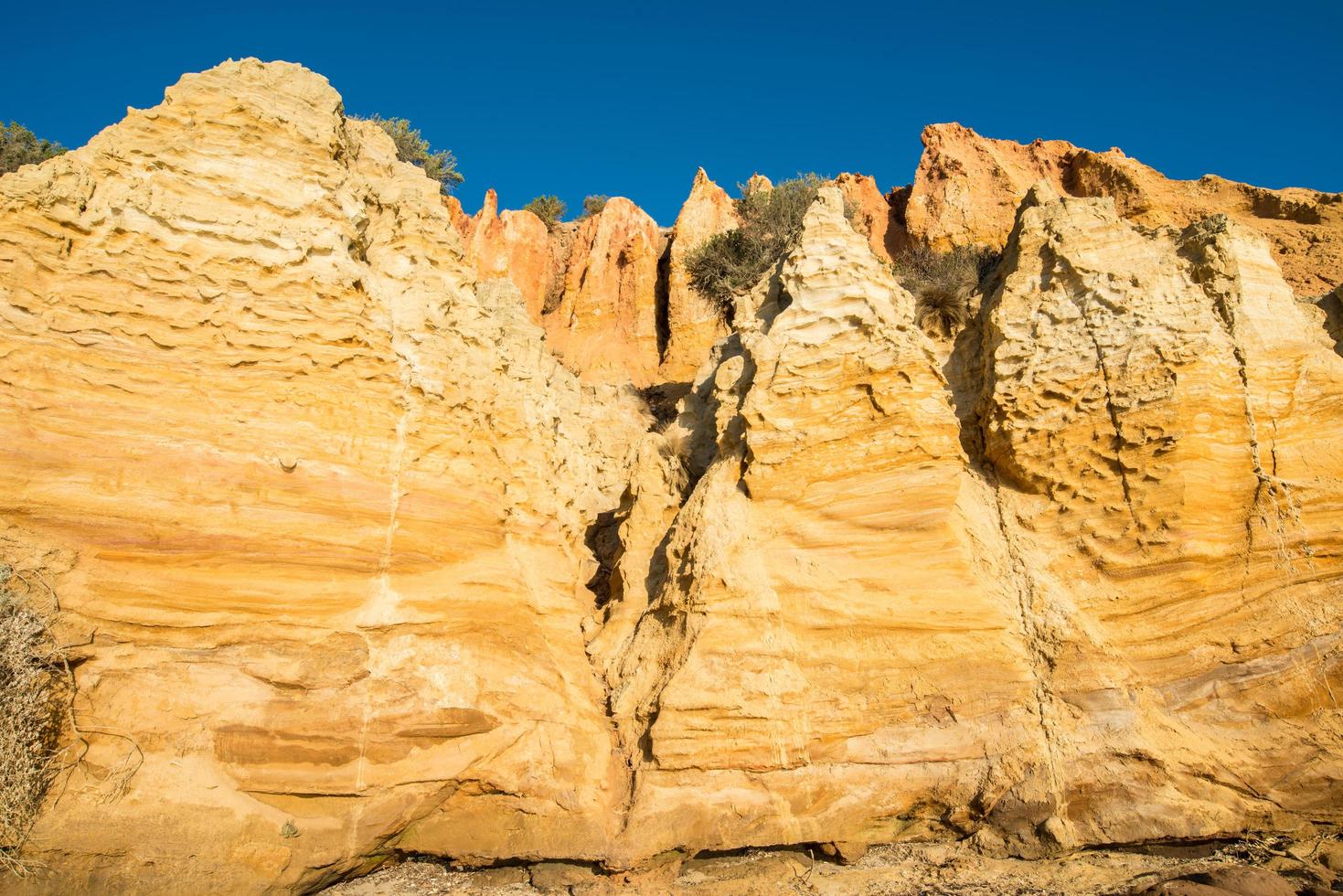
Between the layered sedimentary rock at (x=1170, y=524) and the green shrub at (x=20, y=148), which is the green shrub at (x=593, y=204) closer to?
the green shrub at (x=20, y=148)

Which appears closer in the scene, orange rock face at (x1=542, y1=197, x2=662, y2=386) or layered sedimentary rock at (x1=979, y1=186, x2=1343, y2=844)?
layered sedimentary rock at (x1=979, y1=186, x2=1343, y2=844)

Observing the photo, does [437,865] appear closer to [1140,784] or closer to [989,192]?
[1140,784]

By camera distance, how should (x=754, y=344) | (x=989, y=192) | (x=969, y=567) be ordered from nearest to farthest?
(x=969, y=567) → (x=754, y=344) → (x=989, y=192)

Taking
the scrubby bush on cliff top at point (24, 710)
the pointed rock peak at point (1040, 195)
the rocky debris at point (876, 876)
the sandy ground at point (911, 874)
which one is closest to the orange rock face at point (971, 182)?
Answer: the pointed rock peak at point (1040, 195)

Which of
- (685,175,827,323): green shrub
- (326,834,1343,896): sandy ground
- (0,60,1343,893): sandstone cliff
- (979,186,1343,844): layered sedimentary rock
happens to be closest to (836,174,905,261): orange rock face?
(685,175,827,323): green shrub

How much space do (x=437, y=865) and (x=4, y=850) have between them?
10.1ft

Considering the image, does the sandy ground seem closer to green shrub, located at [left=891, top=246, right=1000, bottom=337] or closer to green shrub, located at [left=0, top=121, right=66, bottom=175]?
green shrub, located at [left=891, top=246, right=1000, bottom=337]

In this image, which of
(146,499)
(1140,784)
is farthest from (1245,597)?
(146,499)

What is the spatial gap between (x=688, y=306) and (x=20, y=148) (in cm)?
1563

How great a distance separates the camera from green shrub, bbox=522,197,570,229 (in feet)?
90.8

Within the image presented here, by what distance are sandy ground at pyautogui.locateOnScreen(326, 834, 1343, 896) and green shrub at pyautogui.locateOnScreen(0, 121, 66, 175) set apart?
1889cm

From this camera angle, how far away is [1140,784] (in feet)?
22.5

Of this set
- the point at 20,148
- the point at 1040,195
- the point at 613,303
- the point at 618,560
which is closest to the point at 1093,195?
the point at 1040,195

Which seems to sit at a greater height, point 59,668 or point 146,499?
point 146,499
